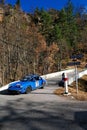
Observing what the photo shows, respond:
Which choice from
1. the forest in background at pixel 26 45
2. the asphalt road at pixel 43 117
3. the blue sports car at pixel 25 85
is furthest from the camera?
the forest in background at pixel 26 45

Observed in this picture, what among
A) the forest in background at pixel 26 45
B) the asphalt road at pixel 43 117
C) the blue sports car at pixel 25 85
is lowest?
the asphalt road at pixel 43 117

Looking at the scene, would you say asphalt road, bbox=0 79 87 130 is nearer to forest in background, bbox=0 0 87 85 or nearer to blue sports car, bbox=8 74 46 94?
blue sports car, bbox=8 74 46 94

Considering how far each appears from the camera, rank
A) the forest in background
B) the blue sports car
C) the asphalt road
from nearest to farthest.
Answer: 1. the asphalt road
2. the blue sports car
3. the forest in background

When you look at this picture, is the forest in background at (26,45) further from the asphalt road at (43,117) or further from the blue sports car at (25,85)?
the asphalt road at (43,117)

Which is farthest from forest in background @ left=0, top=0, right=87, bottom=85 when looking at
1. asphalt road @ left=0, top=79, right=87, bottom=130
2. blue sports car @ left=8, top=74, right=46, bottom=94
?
asphalt road @ left=0, top=79, right=87, bottom=130

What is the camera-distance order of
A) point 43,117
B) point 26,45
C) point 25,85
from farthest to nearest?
point 26,45
point 25,85
point 43,117

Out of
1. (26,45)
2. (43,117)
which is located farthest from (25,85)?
(26,45)

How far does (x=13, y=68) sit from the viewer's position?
186 feet

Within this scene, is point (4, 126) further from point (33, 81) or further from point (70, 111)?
point (33, 81)

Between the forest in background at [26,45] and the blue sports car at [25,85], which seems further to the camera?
the forest in background at [26,45]

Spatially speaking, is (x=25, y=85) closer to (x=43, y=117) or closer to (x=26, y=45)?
(x=43, y=117)

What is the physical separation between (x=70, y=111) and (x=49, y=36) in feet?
209

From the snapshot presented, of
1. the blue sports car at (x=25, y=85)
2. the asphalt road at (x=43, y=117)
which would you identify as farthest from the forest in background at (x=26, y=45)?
the asphalt road at (x=43, y=117)

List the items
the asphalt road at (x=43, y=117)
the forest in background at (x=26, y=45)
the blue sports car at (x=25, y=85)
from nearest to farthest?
1. the asphalt road at (x=43, y=117)
2. the blue sports car at (x=25, y=85)
3. the forest in background at (x=26, y=45)
